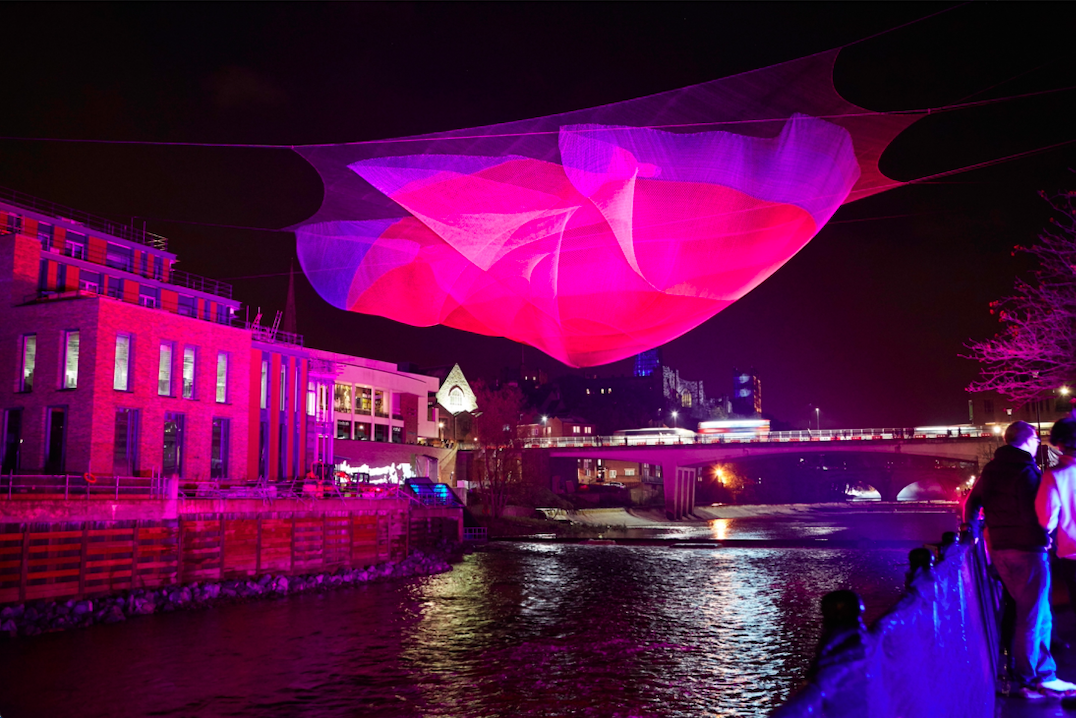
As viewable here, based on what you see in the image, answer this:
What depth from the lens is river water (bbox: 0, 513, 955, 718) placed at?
13.4 metres

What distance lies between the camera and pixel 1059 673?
712 cm

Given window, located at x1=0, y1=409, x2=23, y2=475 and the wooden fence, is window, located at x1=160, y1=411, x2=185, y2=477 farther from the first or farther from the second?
the wooden fence

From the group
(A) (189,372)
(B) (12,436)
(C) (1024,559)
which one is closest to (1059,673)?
(C) (1024,559)

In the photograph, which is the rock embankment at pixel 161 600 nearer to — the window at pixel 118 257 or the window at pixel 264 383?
the window at pixel 264 383

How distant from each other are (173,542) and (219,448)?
10.9m

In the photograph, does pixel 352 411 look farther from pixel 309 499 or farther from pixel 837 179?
pixel 837 179

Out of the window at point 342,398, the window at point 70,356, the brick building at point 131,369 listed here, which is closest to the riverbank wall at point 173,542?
the brick building at point 131,369

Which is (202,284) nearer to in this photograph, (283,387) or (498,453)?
(283,387)

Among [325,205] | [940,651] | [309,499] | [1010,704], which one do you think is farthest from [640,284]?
[309,499]

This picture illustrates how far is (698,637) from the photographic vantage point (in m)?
19.0

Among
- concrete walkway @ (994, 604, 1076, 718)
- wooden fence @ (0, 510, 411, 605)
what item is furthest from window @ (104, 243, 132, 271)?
concrete walkway @ (994, 604, 1076, 718)

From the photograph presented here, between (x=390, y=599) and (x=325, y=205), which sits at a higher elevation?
(x=325, y=205)

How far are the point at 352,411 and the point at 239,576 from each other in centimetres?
3651

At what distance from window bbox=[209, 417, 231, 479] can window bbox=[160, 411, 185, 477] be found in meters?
1.89
